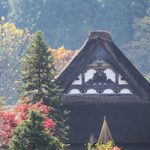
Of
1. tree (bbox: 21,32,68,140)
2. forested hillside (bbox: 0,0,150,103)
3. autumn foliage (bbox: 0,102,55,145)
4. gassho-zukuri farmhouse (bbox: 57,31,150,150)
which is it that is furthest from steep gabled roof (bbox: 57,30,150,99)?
forested hillside (bbox: 0,0,150,103)

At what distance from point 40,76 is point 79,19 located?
49.7m

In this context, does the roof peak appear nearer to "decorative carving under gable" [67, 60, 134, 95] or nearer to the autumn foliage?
"decorative carving under gable" [67, 60, 134, 95]

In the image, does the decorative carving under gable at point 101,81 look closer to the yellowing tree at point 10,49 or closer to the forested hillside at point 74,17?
the yellowing tree at point 10,49

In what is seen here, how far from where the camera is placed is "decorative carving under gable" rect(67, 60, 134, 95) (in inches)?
674

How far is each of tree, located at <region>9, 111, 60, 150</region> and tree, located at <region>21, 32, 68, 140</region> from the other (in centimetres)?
348

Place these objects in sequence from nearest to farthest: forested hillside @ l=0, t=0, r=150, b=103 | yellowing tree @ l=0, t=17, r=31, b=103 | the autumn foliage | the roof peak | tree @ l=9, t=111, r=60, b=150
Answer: tree @ l=9, t=111, r=60, b=150 < the autumn foliage < the roof peak < yellowing tree @ l=0, t=17, r=31, b=103 < forested hillside @ l=0, t=0, r=150, b=103

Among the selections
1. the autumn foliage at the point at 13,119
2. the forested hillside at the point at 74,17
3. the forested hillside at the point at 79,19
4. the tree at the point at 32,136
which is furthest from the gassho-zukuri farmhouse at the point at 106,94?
the forested hillside at the point at 74,17

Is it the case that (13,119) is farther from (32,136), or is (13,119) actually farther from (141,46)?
(141,46)

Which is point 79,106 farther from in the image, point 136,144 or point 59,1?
point 59,1

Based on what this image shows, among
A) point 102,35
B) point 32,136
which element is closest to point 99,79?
point 102,35

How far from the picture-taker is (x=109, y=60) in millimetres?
17219

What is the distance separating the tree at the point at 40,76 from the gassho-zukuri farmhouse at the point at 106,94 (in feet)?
8.46

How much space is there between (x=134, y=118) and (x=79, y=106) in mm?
1432

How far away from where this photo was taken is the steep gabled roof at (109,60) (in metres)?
17.1
